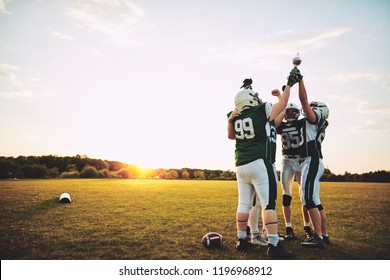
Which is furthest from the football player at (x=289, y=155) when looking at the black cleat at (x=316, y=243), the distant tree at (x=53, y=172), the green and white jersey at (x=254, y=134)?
the distant tree at (x=53, y=172)

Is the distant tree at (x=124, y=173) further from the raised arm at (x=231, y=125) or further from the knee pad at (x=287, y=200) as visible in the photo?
the raised arm at (x=231, y=125)

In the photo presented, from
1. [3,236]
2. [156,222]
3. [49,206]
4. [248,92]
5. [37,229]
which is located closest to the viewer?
[248,92]

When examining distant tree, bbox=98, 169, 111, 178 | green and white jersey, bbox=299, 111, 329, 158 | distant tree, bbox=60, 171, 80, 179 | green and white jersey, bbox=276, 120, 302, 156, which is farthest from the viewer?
distant tree, bbox=98, 169, 111, 178

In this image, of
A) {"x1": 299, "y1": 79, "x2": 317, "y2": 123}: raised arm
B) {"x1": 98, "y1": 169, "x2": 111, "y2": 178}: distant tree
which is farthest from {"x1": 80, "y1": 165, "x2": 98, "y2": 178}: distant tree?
{"x1": 299, "y1": 79, "x2": 317, "y2": 123}: raised arm

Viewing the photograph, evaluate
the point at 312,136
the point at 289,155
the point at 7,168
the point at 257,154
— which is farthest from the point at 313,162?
the point at 7,168

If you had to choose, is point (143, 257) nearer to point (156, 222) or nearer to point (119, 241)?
point (119, 241)

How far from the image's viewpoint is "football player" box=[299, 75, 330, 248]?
5.14 metres

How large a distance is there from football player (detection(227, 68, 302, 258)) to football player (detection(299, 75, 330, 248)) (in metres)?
0.78

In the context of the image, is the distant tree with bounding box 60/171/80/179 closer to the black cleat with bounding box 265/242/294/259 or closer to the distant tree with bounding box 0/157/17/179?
the distant tree with bounding box 0/157/17/179

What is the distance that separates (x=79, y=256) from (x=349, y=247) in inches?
186

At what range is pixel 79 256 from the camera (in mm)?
4684

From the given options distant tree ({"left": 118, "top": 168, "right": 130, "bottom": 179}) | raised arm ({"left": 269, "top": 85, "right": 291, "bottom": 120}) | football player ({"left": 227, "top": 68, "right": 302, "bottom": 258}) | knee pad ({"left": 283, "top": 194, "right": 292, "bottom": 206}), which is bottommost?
distant tree ({"left": 118, "top": 168, "right": 130, "bottom": 179})

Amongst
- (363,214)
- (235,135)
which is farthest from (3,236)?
(363,214)

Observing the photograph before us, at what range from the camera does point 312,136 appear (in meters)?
5.56
